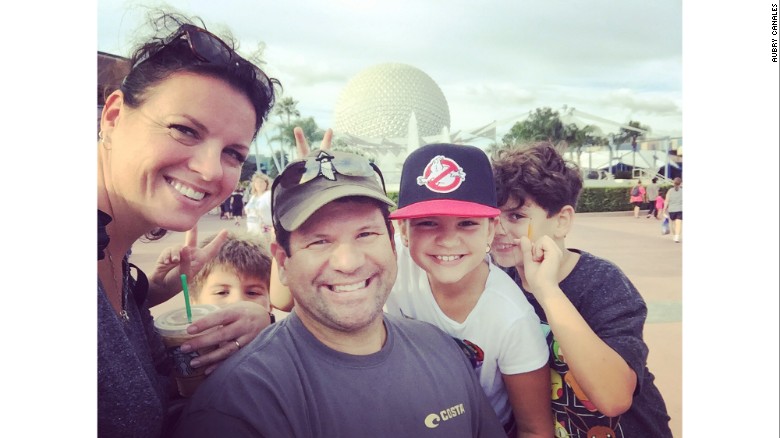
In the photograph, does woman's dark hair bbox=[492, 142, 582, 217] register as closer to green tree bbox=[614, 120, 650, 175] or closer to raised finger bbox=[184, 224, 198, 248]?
green tree bbox=[614, 120, 650, 175]

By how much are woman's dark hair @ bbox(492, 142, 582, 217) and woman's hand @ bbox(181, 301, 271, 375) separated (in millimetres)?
884

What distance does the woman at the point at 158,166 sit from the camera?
125 centimetres

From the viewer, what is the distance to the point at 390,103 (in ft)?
5.37

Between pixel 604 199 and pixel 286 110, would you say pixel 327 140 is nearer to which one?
pixel 286 110

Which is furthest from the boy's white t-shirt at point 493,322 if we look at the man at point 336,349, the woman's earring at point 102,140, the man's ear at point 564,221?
the woman's earring at point 102,140

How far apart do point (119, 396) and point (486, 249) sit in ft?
3.68

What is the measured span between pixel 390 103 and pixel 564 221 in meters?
0.72

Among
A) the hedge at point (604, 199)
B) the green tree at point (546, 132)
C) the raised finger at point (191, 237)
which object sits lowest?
the raised finger at point (191, 237)

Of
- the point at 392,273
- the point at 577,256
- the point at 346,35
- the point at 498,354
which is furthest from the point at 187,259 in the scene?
the point at 577,256

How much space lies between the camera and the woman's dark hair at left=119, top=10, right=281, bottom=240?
4.26ft

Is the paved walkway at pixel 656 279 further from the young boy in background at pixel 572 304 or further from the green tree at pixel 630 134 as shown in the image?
the green tree at pixel 630 134

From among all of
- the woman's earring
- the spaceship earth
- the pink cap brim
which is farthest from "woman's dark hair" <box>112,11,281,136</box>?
the pink cap brim

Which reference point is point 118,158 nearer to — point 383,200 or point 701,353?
point 383,200

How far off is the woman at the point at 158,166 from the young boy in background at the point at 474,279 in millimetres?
543
